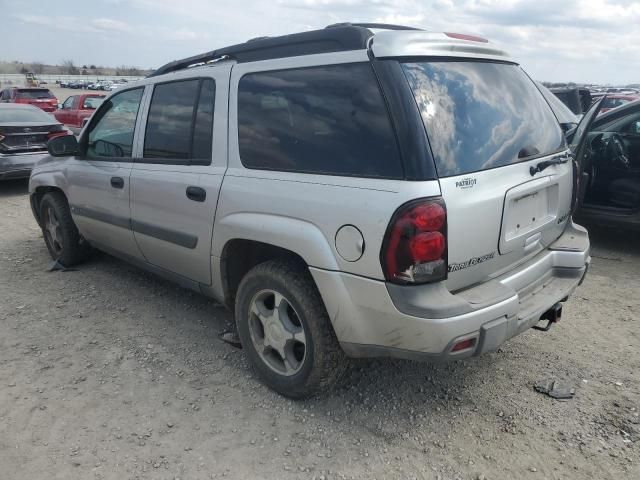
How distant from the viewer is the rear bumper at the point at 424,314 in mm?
2264

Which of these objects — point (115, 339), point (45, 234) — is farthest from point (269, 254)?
point (45, 234)

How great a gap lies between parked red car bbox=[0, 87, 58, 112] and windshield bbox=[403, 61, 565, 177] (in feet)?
70.4

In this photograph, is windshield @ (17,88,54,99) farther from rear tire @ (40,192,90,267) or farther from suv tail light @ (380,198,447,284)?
suv tail light @ (380,198,447,284)

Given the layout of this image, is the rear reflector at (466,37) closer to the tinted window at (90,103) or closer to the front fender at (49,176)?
the front fender at (49,176)

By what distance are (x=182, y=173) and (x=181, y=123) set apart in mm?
362

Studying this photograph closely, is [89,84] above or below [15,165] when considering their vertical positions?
above

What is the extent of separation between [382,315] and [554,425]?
1201mm

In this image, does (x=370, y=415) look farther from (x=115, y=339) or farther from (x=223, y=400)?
(x=115, y=339)

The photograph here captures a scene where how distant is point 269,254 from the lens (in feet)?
10.0

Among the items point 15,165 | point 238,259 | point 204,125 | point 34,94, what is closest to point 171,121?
point 204,125

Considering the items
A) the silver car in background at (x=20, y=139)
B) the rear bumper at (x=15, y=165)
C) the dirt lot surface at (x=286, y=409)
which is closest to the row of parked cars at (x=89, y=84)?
the silver car in background at (x=20, y=139)

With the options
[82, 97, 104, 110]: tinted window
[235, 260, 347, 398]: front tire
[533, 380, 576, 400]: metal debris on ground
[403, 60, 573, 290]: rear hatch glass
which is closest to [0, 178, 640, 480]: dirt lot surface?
[533, 380, 576, 400]: metal debris on ground

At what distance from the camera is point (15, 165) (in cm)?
872

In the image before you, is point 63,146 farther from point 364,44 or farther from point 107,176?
point 364,44
